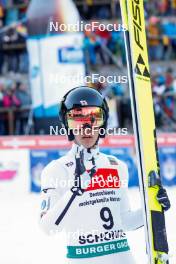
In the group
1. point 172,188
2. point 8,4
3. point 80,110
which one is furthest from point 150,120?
point 8,4

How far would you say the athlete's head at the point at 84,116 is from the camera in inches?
120

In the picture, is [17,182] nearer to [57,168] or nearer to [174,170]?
[174,170]

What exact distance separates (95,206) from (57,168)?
0.25m

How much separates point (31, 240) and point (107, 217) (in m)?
3.33

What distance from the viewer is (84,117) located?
3.05 meters

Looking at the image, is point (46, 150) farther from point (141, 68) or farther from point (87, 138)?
point (141, 68)

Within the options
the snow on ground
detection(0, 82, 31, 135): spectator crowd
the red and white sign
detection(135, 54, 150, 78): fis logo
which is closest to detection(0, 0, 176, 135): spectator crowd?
detection(0, 82, 31, 135): spectator crowd

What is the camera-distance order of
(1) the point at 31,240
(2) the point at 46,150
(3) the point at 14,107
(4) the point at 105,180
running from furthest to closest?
(3) the point at 14,107
(2) the point at 46,150
(1) the point at 31,240
(4) the point at 105,180

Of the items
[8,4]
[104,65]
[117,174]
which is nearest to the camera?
[117,174]

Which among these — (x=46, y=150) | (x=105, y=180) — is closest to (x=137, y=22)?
(x=105, y=180)

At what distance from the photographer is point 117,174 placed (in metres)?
3.16

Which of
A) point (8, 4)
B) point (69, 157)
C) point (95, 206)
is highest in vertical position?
point (8, 4)

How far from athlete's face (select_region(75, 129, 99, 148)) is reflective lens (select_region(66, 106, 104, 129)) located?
0.03 m

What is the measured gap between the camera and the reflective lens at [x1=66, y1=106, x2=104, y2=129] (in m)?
3.05
